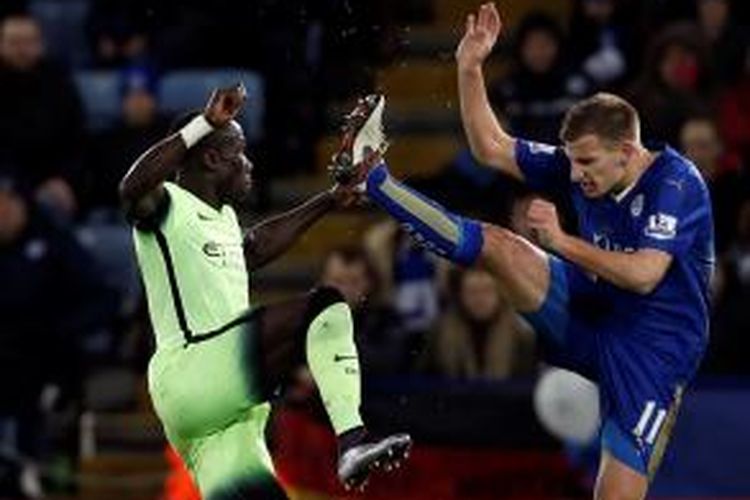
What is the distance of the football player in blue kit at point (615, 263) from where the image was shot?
13.2m

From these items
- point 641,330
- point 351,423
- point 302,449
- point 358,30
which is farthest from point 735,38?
point 351,423

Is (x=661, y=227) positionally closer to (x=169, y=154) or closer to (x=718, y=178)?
(x=169, y=154)

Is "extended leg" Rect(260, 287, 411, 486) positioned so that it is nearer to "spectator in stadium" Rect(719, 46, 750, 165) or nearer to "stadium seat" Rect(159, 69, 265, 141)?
"spectator in stadium" Rect(719, 46, 750, 165)

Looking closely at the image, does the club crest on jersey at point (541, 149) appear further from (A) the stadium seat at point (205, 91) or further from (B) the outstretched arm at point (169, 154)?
(A) the stadium seat at point (205, 91)

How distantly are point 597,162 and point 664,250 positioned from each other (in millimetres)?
443

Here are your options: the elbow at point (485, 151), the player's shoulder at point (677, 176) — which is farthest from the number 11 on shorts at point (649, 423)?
the elbow at point (485, 151)

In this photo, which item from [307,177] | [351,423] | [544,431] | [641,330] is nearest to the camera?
[351,423]

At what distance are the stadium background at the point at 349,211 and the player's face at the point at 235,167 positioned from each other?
10.4 ft

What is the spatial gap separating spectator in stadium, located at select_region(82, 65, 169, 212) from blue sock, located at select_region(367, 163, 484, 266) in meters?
5.20

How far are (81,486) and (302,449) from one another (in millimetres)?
1992

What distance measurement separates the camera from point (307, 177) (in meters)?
19.0

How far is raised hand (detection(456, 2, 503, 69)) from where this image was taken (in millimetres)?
13930

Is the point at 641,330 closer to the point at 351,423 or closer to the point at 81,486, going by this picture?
the point at 351,423

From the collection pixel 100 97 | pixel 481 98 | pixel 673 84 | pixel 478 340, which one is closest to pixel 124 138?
pixel 100 97
